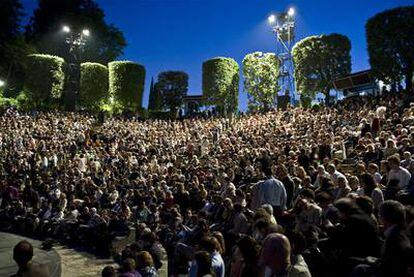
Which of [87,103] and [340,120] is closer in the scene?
[340,120]

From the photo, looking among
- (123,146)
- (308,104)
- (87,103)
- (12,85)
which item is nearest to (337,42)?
(308,104)

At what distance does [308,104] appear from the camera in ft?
138

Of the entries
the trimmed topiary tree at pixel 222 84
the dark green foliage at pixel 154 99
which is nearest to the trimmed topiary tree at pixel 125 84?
the dark green foliage at pixel 154 99

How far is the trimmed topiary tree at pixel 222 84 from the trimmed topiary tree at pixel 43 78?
16.2 metres

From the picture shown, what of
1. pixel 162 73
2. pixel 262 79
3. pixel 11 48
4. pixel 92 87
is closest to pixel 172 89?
pixel 162 73

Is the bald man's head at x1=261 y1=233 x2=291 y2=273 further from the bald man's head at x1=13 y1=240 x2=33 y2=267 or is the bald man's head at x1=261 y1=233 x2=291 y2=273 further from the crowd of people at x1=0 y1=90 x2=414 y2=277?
the bald man's head at x1=13 y1=240 x2=33 y2=267

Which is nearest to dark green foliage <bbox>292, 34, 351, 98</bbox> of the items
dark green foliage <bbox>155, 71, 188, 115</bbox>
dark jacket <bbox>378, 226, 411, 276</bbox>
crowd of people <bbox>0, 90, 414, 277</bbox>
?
crowd of people <bbox>0, 90, 414, 277</bbox>

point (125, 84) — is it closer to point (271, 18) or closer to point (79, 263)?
point (271, 18)

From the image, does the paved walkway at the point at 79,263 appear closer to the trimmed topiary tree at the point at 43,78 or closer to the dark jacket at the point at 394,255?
the dark jacket at the point at 394,255

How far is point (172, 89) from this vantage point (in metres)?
53.4

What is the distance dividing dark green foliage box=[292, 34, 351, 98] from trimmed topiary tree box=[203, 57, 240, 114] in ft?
29.6

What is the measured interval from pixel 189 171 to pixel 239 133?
1030 centimetres

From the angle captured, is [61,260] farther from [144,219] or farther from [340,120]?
[340,120]

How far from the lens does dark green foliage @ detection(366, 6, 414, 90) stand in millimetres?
30625
